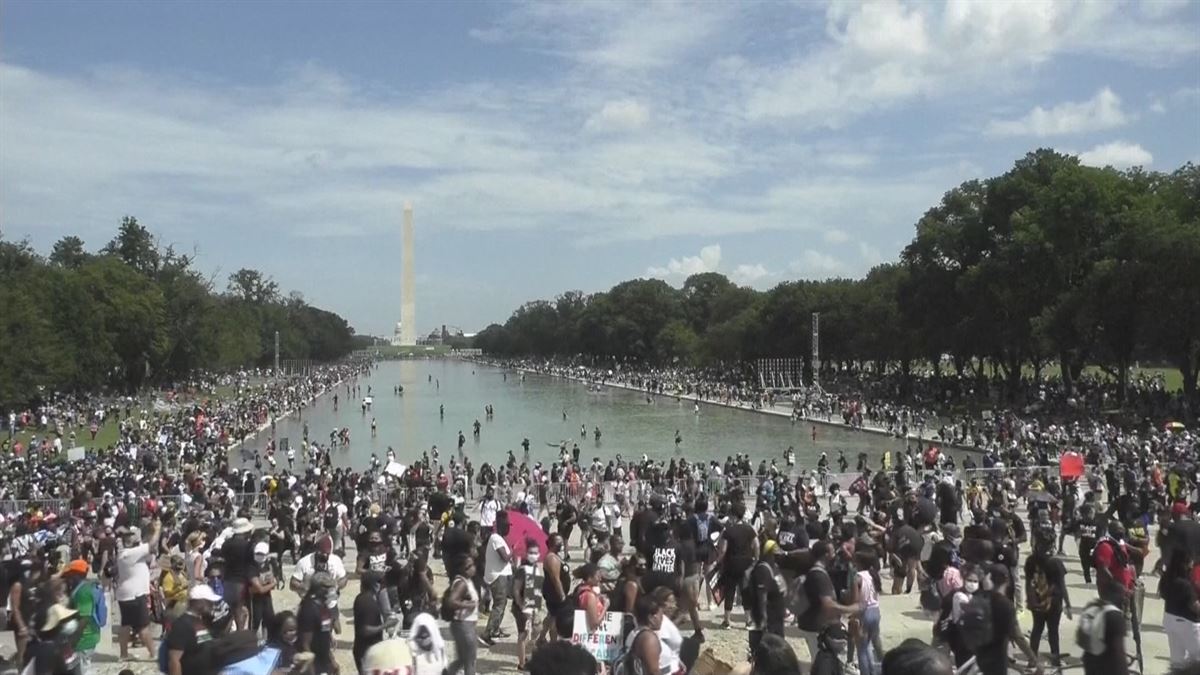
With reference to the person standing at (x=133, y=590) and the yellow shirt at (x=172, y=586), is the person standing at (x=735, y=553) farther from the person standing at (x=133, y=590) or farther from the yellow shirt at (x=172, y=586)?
the person standing at (x=133, y=590)

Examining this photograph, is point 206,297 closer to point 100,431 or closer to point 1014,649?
point 100,431

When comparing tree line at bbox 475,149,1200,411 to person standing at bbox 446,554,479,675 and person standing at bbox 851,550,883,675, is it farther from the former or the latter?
person standing at bbox 446,554,479,675

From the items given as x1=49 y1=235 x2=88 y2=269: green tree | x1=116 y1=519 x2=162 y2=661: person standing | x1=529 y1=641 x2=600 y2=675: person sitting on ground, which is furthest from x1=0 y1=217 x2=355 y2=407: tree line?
x1=529 y1=641 x2=600 y2=675: person sitting on ground

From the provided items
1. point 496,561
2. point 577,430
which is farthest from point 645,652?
point 577,430

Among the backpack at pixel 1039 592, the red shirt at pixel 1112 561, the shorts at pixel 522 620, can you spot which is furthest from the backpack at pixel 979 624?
the shorts at pixel 522 620

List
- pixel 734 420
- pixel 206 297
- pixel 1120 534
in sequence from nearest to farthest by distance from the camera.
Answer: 1. pixel 1120 534
2. pixel 734 420
3. pixel 206 297

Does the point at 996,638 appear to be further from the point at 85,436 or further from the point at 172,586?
the point at 85,436

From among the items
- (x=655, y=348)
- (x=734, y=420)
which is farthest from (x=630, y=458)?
(x=655, y=348)
